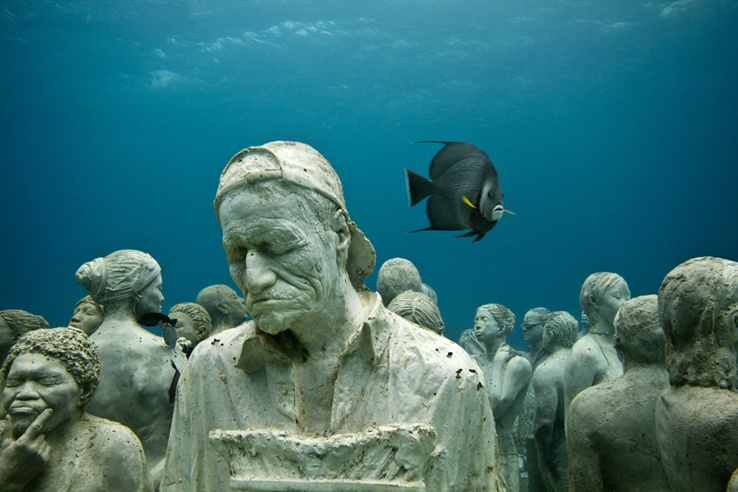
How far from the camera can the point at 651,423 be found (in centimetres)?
363

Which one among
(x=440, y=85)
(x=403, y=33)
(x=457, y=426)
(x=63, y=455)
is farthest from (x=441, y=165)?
(x=440, y=85)

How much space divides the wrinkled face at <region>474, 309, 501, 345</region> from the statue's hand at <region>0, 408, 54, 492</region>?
4670 millimetres

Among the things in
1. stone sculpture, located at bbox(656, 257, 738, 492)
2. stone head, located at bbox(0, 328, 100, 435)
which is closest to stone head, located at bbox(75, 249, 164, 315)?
stone head, located at bbox(0, 328, 100, 435)

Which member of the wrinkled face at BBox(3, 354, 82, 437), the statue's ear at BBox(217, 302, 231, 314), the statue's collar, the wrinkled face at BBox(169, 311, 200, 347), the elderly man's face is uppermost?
the elderly man's face

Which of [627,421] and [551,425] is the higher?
[627,421]

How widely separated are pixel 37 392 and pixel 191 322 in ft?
9.97

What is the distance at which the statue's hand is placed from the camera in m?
3.03

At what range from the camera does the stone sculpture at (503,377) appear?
260 inches

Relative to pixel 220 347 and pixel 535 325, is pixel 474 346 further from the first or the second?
pixel 220 347

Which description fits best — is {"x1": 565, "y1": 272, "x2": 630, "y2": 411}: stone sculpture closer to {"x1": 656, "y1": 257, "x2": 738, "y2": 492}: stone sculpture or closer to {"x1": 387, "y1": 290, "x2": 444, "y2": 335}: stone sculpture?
{"x1": 387, "y1": 290, "x2": 444, "y2": 335}: stone sculpture

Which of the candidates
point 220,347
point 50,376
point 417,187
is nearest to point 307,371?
point 220,347

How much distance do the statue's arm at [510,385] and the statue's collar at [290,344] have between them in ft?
13.9

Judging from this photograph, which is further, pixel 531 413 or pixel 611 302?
pixel 531 413

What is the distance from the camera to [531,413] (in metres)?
8.00
